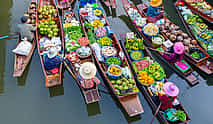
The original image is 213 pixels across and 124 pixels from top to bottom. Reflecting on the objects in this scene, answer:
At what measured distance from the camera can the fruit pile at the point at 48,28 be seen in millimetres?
10320

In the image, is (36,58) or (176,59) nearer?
(176,59)

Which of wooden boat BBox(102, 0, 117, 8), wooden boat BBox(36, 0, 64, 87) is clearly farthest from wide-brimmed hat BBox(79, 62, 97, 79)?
wooden boat BBox(102, 0, 117, 8)

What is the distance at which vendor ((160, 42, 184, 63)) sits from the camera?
862 centimetres

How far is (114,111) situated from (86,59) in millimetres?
3038

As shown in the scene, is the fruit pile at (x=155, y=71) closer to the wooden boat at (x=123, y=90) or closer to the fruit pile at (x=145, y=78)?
the fruit pile at (x=145, y=78)

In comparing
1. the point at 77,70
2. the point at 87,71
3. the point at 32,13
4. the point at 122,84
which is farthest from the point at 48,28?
the point at 122,84

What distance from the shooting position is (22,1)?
43.4 feet

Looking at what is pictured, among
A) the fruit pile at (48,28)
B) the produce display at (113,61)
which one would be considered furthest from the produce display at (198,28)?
the fruit pile at (48,28)

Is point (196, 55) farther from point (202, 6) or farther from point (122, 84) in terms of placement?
point (122, 84)

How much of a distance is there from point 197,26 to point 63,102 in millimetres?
9091

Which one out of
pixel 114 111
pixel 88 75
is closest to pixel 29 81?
pixel 88 75

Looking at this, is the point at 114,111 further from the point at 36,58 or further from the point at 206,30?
the point at 206,30

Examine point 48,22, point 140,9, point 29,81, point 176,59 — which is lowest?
point 29,81

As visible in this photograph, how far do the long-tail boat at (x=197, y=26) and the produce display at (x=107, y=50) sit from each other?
12.6ft
